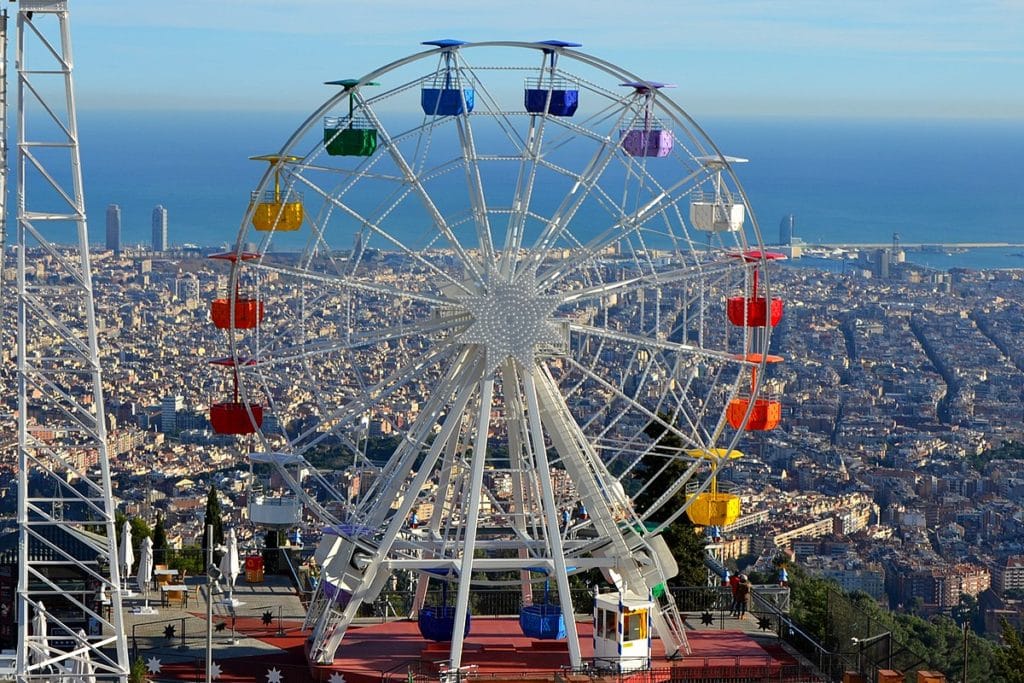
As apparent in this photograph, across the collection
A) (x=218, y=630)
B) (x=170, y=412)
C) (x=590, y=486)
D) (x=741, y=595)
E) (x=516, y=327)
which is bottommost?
(x=218, y=630)

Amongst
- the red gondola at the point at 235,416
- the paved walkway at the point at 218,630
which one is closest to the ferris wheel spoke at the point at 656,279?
the red gondola at the point at 235,416

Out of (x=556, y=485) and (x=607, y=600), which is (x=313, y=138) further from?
(x=607, y=600)

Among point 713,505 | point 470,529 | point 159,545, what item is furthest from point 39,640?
point 159,545

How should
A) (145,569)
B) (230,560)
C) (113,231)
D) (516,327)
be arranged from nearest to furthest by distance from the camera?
1. (516,327)
2. (230,560)
3. (145,569)
4. (113,231)

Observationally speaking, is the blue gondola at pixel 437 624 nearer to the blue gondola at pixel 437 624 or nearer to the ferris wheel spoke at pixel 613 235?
the blue gondola at pixel 437 624

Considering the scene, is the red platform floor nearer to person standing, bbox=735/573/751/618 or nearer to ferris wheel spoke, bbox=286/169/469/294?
person standing, bbox=735/573/751/618

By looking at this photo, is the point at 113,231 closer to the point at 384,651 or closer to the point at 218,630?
the point at 218,630
